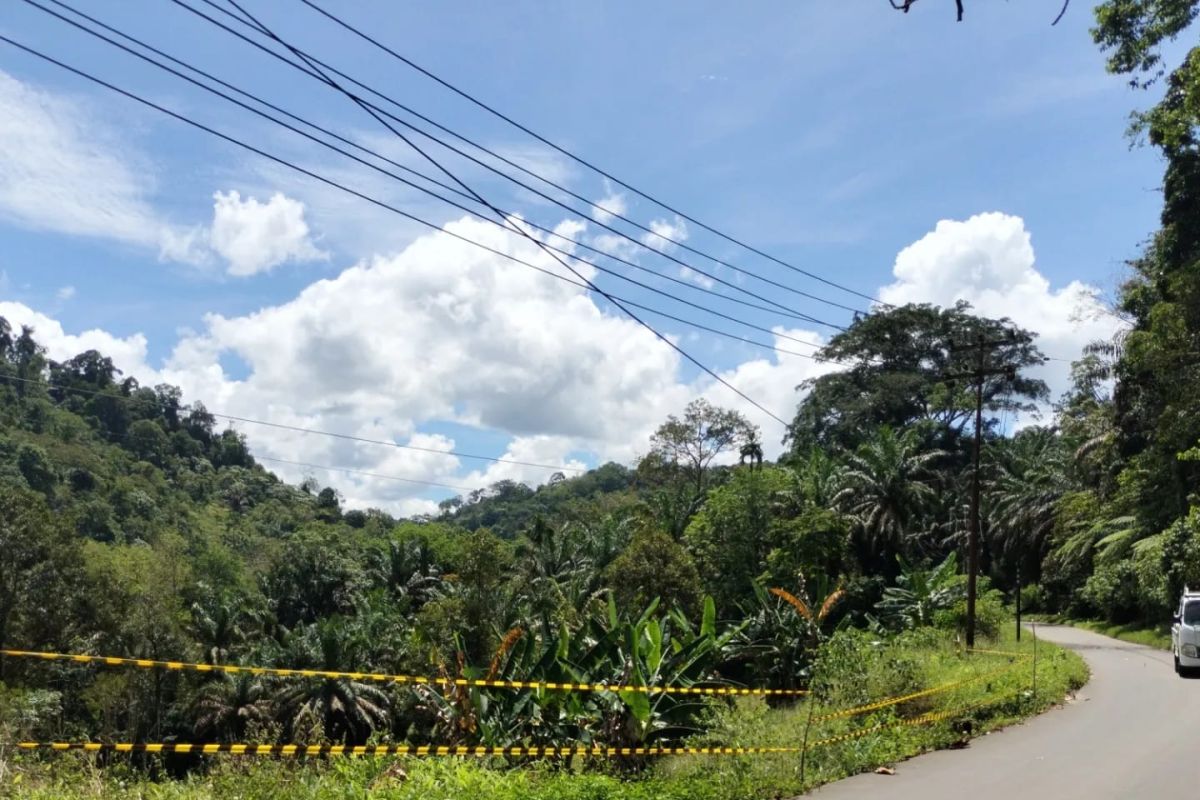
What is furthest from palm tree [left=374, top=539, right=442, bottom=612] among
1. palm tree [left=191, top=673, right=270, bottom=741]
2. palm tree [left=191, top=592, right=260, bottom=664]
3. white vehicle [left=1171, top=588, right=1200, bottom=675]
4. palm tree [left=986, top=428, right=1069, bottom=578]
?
white vehicle [left=1171, top=588, right=1200, bottom=675]

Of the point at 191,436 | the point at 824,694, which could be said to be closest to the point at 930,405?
the point at 824,694

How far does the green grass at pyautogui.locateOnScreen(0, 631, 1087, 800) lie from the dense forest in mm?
1820

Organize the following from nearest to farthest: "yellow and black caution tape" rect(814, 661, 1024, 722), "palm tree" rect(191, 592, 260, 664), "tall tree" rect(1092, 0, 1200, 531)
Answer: "yellow and black caution tape" rect(814, 661, 1024, 722)
"tall tree" rect(1092, 0, 1200, 531)
"palm tree" rect(191, 592, 260, 664)

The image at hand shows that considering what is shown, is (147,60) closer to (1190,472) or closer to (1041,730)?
(1041,730)

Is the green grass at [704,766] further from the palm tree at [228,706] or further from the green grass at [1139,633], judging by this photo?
the palm tree at [228,706]

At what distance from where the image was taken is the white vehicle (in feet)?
64.3

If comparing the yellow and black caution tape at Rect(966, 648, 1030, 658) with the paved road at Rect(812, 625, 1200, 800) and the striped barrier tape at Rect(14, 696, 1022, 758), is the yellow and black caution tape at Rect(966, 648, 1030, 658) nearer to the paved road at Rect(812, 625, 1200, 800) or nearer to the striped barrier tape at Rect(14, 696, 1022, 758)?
the paved road at Rect(812, 625, 1200, 800)

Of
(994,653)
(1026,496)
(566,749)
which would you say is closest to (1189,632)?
(994,653)

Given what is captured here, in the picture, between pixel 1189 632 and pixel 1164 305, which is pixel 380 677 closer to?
pixel 1189 632

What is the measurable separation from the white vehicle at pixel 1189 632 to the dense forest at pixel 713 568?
10.7 feet

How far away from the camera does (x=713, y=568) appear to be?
43344 millimetres

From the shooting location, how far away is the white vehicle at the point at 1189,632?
1959 cm

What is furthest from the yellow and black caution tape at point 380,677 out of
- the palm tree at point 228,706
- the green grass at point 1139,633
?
the palm tree at point 228,706

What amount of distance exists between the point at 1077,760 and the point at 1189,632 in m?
10.6
